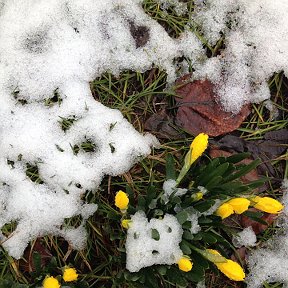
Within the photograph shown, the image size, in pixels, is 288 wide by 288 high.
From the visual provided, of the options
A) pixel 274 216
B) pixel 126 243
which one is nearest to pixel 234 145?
pixel 274 216

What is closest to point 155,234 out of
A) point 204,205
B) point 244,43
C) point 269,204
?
point 204,205

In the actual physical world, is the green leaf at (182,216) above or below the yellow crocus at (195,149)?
below

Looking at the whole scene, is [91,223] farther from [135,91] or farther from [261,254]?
[261,254]

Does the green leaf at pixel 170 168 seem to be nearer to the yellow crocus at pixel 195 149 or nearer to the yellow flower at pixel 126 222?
the yellow crocus at pixel 195 149

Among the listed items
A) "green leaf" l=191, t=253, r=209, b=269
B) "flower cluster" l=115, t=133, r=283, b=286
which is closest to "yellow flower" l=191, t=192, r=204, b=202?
"flower cluster" l=115, t=133, r=283, b=286

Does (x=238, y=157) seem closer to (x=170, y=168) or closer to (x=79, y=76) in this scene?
(x=170, y=168)

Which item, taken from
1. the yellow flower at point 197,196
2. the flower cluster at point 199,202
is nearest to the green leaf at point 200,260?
the flower cluster at point 199,202

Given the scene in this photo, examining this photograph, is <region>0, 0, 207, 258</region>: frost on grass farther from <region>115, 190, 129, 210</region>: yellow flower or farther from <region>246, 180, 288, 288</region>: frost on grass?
<region>246, 180, 288, 288</region>: frost on grass
